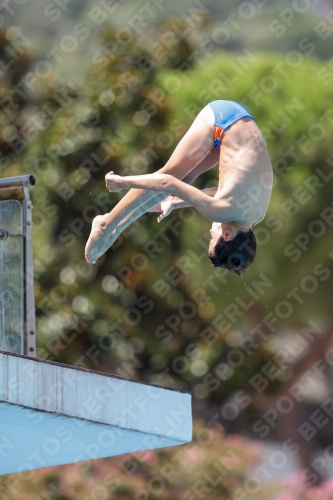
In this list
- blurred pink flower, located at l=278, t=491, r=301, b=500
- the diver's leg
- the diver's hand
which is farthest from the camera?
blurred pink flower, located at l=278, t=491, r=301, b=500

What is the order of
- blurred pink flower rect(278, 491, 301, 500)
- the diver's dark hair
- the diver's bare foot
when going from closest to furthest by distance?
the diver's dark hair
the diver's bare foot
blurred pink flower rect(278, 491, 301, 500)

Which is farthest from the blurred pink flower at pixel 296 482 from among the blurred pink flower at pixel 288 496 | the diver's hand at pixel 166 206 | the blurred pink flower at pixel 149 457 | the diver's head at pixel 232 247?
the diver's head at pixel 232 247

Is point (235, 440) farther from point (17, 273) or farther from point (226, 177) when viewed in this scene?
point (226, 177)

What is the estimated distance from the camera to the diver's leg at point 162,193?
6152 millimetres

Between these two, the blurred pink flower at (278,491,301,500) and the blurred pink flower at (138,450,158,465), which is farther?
the blurred pink flower at (138,450,158,465)

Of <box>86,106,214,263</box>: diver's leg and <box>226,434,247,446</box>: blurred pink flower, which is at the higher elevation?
<box>86,106,214,263</box>: diver's leg

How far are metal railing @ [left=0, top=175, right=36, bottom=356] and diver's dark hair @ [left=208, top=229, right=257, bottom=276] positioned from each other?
1437 mm

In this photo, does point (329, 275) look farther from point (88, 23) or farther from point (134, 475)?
point (88, 23)

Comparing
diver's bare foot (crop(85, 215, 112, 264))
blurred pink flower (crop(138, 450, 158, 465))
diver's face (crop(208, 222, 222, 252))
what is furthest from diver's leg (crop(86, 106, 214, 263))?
blurred pink flower (crop(138, 450, 158, 465))

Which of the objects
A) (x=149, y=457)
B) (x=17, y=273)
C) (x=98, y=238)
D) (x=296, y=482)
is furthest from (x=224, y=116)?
(x=296, y=482)

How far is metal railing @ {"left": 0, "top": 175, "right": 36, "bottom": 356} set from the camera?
21.4 ft

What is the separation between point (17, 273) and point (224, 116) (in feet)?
6.20

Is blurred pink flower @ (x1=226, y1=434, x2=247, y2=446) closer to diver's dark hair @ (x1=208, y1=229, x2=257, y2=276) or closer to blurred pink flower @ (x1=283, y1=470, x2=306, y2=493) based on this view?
blurred pink flower @ (x1=283, y1=470, x2=306, y2=493)

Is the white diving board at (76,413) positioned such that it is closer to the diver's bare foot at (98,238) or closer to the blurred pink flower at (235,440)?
the diver's bare foot at (98,238)
